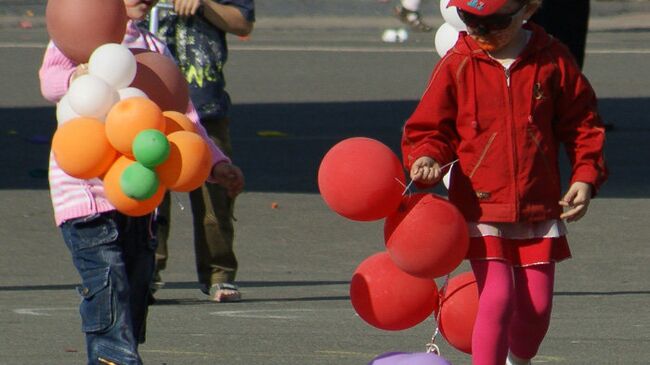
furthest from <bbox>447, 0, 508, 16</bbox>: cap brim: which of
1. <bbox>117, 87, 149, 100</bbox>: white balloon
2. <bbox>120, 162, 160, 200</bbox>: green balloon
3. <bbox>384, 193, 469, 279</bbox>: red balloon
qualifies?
<bbox>120, 162, 160, 200</bbox>: green balloon

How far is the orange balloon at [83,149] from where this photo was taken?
221 inches

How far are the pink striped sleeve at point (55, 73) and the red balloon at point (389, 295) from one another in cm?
122

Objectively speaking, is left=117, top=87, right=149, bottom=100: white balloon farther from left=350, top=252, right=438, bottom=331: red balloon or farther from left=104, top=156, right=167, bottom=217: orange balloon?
left=350, top=252, right=438, bottom=331: red balloon

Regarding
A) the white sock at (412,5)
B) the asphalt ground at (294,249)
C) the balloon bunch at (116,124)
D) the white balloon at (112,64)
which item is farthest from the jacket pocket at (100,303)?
the white sock at (412,5)

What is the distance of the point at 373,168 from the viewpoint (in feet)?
19.5

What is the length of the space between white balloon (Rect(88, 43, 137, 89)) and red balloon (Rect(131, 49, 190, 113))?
145mm

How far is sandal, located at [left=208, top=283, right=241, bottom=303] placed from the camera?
30.5 feet

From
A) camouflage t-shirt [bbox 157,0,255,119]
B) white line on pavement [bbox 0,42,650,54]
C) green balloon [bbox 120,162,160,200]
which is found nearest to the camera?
green balloon [bbox 120,162,160,200]

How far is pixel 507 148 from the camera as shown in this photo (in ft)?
19.8

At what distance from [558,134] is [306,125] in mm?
12853

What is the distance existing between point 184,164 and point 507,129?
1.14m

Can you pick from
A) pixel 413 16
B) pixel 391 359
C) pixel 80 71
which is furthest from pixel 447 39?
pixel 413 16

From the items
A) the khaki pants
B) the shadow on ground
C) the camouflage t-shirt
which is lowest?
the shadow on ground

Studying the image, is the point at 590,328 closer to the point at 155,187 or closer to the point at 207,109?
the point at 207,109
